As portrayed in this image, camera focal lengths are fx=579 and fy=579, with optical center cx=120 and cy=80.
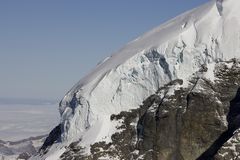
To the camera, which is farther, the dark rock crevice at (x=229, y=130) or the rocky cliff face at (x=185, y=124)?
the rocky cliff face at (x=185, y=124)

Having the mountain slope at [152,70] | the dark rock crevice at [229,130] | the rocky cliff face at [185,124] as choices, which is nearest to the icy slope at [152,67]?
the mountain slope at [152,70]

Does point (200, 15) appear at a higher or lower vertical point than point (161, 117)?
higher

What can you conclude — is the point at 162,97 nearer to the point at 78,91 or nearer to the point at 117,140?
the point at 117,140

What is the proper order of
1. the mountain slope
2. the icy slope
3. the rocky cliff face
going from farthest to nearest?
the icy slope → the mountain slope → the rocky cliff face

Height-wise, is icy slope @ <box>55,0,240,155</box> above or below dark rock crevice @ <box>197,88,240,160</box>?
above

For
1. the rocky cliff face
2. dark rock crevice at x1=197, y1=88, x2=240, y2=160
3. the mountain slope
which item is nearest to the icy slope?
the mountain slope

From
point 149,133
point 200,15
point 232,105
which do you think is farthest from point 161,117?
point 200,15

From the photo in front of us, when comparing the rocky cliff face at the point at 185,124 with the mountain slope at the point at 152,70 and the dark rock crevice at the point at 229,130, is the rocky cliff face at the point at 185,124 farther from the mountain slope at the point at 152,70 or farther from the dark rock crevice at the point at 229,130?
the mountain slope at the point at 152,70

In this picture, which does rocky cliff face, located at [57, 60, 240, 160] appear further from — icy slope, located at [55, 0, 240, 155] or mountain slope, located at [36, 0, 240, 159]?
icy slope, located at [55, 0, 240, 155]

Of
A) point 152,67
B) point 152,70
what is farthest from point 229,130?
point 152,67
